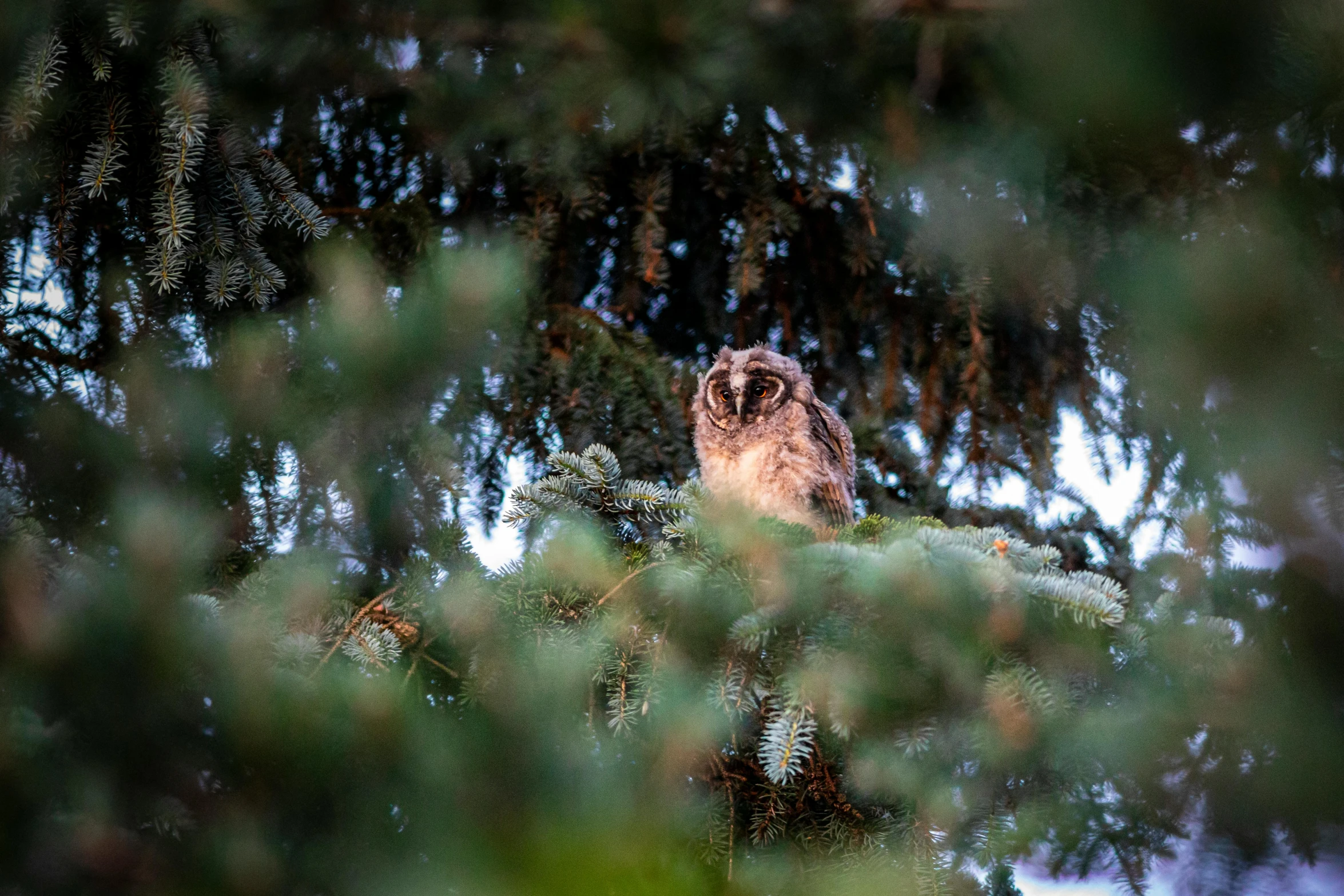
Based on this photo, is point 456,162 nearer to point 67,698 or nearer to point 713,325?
point 713,325

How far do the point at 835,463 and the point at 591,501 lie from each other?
124 cm

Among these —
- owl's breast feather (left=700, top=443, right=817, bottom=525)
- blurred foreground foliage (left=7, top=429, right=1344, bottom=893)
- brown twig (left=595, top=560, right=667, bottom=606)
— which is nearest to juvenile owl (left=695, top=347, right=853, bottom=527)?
owl's breast feather (left=700, top=443, right=817, bottom=525)

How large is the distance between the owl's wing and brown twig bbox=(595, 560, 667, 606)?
1.18m

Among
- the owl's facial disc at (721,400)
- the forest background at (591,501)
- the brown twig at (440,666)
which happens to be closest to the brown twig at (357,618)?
the forest background at (591,501)

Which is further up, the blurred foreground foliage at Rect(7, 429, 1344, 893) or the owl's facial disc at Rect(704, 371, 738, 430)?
the owl's facial disc at Rect(704, 371, 738, 430)

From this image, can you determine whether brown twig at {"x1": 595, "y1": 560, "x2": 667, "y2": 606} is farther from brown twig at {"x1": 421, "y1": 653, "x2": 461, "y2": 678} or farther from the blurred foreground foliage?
brown twig at {"x1": 421, "y1": 653, "x2": 461, "y2": 678}

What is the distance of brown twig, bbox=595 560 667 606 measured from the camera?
1700 millimetres

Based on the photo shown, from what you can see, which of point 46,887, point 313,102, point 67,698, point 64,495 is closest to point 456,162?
point 313,102

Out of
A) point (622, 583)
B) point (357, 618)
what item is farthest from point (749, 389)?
point (357, 618)

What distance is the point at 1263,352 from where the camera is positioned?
1.24 m

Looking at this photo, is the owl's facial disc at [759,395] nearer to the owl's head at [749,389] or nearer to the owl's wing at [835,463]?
the owl's head at [749,389]

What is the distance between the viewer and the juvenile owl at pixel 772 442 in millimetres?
2811

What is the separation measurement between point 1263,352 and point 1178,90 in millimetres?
356

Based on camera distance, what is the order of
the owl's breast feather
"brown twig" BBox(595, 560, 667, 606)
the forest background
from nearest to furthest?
the forest background
"brown twig" BBox(595, 560, 667, 606)
the owl's breast feather
